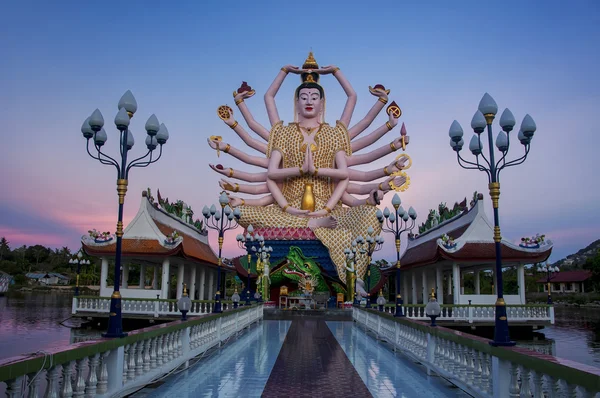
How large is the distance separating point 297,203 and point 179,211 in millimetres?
6964

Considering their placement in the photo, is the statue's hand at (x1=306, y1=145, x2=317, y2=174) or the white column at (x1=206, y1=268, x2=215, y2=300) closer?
the statue's hand at (x1=306, y1=145, x2=317, y2=174)

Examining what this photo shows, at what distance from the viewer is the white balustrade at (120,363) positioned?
3.78 metres

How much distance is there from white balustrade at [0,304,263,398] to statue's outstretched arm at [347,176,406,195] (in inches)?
784

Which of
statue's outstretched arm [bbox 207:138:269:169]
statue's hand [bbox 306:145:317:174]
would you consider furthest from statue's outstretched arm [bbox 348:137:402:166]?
statue's outstretched arm [bbox 207:138:269:169]

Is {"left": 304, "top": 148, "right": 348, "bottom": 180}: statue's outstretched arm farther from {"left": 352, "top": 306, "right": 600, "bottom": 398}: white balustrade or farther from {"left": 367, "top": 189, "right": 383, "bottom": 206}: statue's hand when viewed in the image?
{"left": 352, "top": 306, "right": 600, "bottom": 398}: white balustrade

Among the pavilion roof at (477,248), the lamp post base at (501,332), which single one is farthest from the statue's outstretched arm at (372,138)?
the lamp post base at (501,332)

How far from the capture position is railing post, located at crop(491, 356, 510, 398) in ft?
16.7

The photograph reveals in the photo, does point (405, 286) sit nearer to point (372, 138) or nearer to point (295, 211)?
point (295, 211)

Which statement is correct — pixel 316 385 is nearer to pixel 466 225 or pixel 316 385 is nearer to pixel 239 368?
pixel 239 368

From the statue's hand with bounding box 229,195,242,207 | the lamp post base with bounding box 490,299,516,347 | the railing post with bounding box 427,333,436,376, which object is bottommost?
the railing post with bounding box 427,333,436,376

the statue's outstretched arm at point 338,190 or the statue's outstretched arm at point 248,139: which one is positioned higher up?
the statue's outstretched arm at point 248,139

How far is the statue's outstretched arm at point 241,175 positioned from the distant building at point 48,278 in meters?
43.7

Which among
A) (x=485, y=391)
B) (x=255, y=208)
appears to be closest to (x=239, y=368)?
(x=485, y=391)

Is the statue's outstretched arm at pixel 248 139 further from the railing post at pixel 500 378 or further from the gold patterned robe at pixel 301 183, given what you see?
the railing post at pixel 500 378
